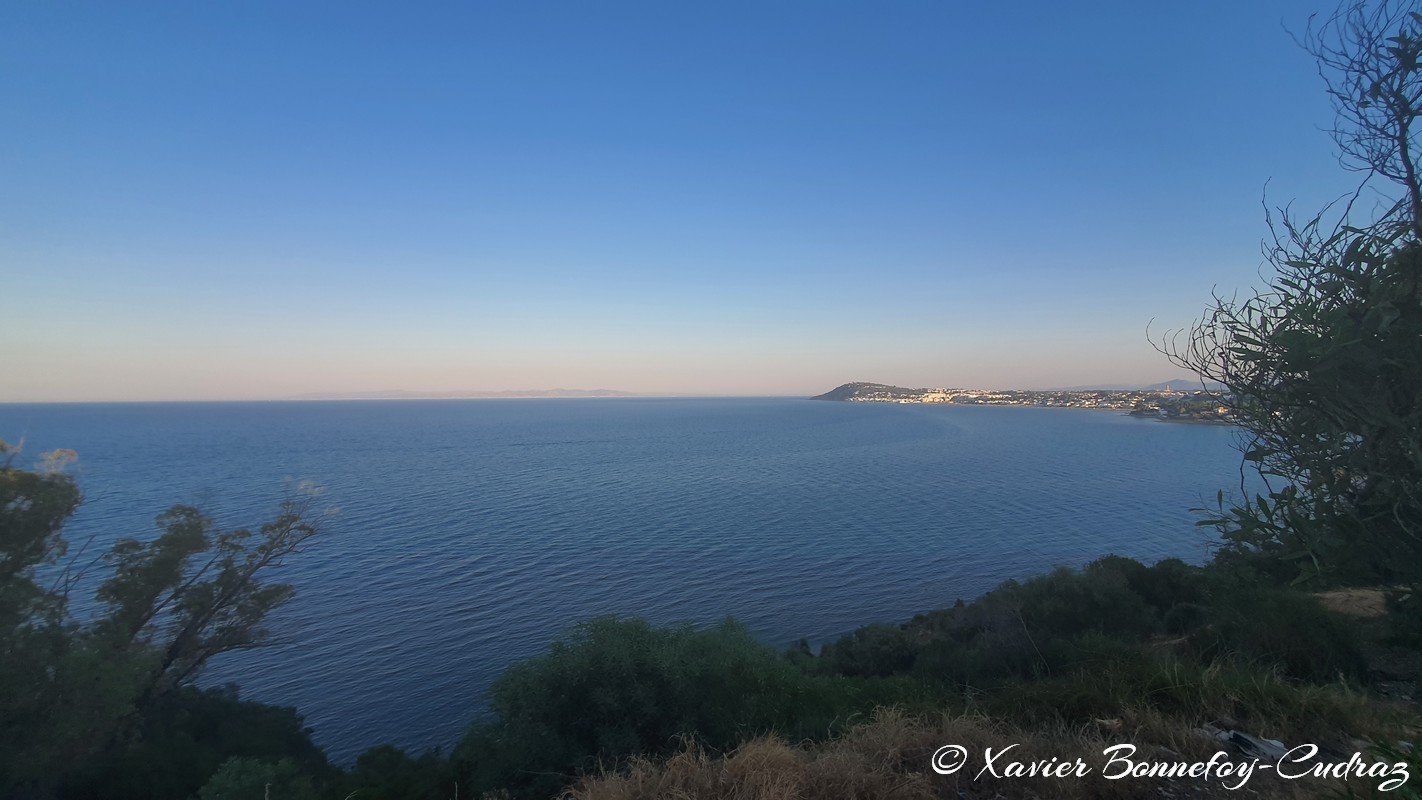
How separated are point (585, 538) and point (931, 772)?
31.9m

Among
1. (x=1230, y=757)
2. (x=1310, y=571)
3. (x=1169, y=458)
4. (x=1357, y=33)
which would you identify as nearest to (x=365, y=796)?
(x=1230, y=757)

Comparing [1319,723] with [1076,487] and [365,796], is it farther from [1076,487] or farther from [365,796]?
[1076,487]

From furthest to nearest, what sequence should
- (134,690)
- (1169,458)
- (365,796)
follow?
(1169,458) < (134,690) < (365,796)

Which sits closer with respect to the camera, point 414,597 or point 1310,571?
point 1310,571

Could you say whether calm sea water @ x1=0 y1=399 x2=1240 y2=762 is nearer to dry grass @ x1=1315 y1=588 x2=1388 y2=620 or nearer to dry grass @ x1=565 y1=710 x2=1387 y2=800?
dry grass @ x1=1315 y1=588 x2=1388 y2=620

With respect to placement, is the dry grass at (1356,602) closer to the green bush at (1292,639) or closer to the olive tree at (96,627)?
the green bush at (1292,639)

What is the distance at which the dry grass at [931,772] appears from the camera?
392 centimetres

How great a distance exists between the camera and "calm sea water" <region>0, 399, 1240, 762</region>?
20.9 metres

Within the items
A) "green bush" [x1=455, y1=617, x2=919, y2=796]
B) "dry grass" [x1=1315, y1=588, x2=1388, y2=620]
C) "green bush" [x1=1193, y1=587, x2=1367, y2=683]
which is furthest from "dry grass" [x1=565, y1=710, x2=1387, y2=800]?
"dry grass" [x1=1315, y1=588, x2=1388, y2=620]

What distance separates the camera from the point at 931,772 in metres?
4.44

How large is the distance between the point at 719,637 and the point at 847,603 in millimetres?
15245

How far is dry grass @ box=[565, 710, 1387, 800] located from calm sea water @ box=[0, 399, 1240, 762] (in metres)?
15.3

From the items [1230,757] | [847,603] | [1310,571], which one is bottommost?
[847,603]

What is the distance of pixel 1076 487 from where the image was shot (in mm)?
50281
